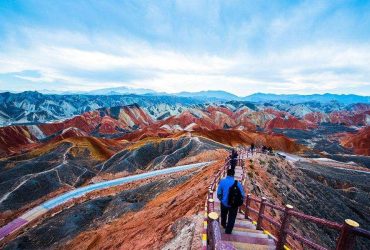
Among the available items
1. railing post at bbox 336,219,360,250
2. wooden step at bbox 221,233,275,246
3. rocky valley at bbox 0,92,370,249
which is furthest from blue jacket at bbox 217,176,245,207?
railing post at bbox 336,219,360,250

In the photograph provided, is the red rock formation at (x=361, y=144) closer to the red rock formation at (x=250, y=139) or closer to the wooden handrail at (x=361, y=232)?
the red rock formation at (x=250, y=139)

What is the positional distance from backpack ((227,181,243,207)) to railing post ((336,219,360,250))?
12.4 ft

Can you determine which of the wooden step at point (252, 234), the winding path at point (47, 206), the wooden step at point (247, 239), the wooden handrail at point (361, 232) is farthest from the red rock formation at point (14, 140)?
the wooden handrail at point (361, 232)

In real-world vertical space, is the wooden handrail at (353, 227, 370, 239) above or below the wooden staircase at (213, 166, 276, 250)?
above

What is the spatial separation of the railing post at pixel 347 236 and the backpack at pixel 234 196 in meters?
3.78

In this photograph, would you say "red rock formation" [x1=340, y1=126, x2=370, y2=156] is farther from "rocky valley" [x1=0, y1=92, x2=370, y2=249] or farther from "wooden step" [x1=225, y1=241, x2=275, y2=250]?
"wooden step" [x1=225, y1=241, x2=275, y2=250]

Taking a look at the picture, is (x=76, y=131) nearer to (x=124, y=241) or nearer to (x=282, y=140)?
(x=282, y=140)

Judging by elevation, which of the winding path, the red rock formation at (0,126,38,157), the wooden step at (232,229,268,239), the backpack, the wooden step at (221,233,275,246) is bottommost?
the red rock formation at (0,126,38,157)

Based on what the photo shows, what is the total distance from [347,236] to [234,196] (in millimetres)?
4001

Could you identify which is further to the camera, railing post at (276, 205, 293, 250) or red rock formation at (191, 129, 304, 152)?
red rock formation at (191, 129, 304, 152)

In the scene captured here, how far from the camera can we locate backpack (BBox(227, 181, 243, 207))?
8734 mm

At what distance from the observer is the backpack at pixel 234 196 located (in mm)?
8734

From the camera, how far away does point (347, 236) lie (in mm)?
5062

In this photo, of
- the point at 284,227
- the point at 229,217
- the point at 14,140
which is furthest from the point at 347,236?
the point at 14,140
